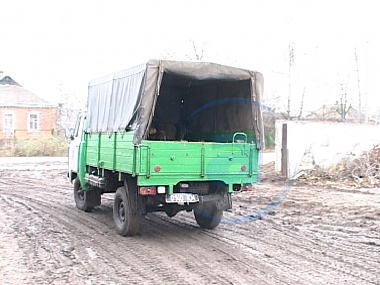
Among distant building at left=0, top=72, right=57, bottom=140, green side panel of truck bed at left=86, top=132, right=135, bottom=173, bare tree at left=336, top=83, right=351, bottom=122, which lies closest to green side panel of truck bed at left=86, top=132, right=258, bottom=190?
green side panel of truck bed at left=86, top=132, right=135, bottom=173

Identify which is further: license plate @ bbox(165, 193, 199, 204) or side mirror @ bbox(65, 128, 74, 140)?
side mirror @ bbox(65, 128, 74, 140)

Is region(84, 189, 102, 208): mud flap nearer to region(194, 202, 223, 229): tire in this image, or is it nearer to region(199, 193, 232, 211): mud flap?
region(194, 202, 223, 229): tire

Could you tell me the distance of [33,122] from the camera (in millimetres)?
49562

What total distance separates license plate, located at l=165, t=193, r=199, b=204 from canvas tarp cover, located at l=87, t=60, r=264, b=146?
1.05 meters

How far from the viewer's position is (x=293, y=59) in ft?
119

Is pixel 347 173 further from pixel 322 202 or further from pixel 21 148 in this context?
pixel 21 148

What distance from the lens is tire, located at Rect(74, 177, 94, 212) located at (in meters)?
12.1

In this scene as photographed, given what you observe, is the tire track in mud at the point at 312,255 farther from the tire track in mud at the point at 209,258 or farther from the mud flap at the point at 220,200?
the mud flap at the point at 220,200

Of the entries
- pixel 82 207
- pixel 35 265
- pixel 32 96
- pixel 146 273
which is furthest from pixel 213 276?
pixel 32 96

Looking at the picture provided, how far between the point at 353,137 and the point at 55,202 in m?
10.1

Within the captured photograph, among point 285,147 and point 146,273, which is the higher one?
point 285,147

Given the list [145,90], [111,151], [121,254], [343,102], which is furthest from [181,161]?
[343,102]

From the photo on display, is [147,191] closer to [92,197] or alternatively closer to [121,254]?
[121,254]

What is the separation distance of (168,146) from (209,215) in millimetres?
1969
